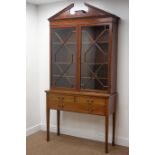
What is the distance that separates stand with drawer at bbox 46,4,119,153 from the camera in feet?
11.5

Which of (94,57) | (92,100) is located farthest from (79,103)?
→ (94,57)

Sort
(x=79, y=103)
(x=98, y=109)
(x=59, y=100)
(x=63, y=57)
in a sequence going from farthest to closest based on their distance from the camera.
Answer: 1. (x=63, y=57)
2. (x=59, y=100)
3. (x=79, y=103)
4. (x=98, y=109)

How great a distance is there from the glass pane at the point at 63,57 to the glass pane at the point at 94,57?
20cm

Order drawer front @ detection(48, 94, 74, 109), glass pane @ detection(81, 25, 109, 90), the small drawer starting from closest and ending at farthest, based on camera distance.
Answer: the small drawer → glass pane @ detection(81, 25, 109, 90) → drawer front @ detection(48, 94, 74, 109)

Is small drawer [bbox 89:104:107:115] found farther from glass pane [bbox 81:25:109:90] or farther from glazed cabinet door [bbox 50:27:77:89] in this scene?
glazed cabinet door [bbox 50:27:77:89]

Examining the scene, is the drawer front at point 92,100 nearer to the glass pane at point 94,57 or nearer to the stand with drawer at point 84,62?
the stand with drawer at point 84,62

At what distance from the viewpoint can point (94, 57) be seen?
146 inches

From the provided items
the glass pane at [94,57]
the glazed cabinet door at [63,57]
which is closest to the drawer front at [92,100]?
the glass pane at [94,57]

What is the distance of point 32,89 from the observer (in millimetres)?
4371

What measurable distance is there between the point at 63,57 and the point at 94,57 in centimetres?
59

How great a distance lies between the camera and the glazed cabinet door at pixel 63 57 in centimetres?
384

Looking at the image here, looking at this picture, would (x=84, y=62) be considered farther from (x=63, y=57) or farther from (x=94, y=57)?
(x=63, y=57)

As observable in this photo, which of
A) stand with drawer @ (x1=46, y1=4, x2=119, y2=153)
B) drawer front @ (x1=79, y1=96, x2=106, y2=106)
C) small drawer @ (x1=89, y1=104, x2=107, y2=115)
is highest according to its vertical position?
stand with drawer @ (x1=46, y1=4, x2=119, y2=153)

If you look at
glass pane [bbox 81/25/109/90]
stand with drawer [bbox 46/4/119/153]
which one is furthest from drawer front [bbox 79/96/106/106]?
glass pane [bbox 81/25/109/90]
